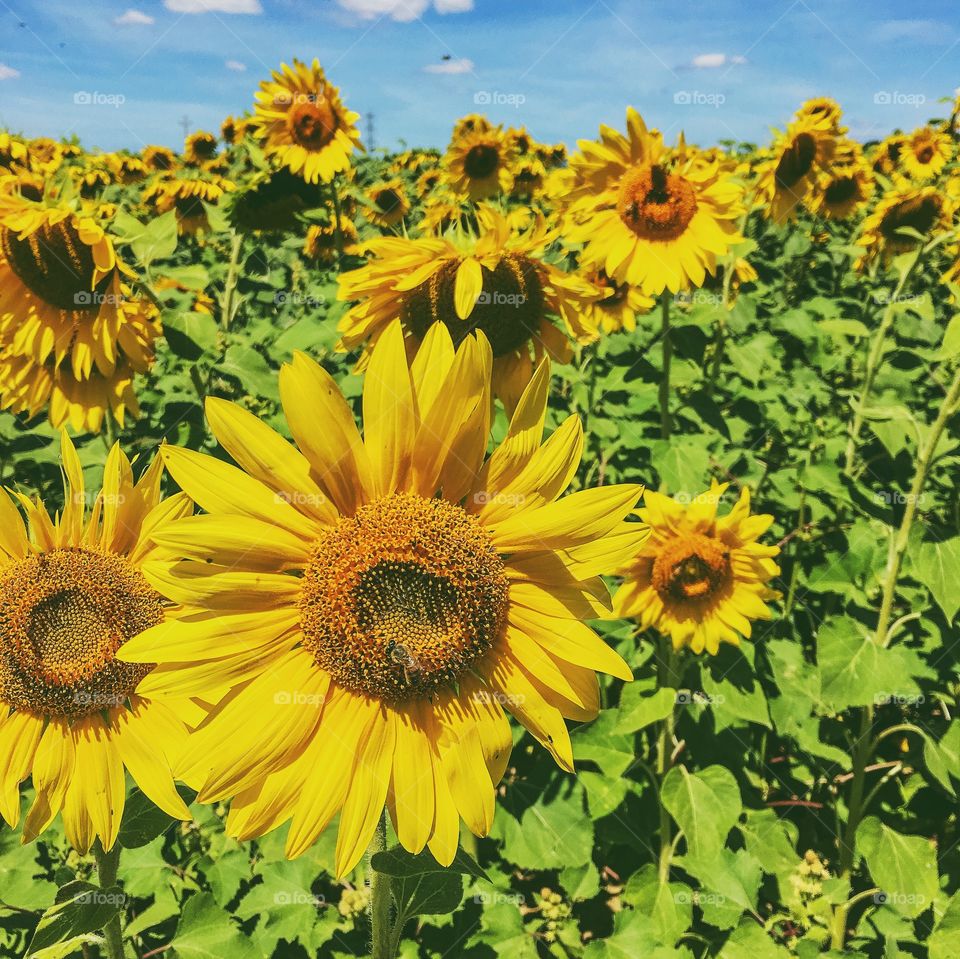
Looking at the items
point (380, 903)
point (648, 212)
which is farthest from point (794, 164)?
point (380, 903)

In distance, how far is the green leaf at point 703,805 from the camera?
110 inches

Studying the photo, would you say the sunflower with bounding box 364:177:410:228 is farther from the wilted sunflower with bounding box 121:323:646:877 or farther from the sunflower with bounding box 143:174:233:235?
the wilted sunflower with bounding box 121:323:646:877

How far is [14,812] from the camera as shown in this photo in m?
1.58

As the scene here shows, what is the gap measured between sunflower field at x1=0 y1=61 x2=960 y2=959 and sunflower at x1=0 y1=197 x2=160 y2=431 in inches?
0.6

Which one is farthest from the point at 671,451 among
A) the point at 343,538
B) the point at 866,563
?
the point at 343,538

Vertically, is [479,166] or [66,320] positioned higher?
[479,166]

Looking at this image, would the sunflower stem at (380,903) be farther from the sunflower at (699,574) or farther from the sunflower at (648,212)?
the sunflower at (648,212)

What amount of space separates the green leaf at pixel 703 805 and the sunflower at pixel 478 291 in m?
1.80

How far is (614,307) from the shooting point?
14.8 ft

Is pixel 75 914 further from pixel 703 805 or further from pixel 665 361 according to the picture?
pixel 665 361

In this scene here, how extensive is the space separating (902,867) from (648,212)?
316cm

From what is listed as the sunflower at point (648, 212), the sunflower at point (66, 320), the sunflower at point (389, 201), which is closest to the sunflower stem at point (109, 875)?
the sunflower at point (66, 320)

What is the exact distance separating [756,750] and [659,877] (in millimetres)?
1048

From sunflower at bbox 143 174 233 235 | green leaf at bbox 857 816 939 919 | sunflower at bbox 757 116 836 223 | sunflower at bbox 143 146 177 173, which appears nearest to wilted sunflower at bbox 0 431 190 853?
green leaf at bbox 857 816 939 919
